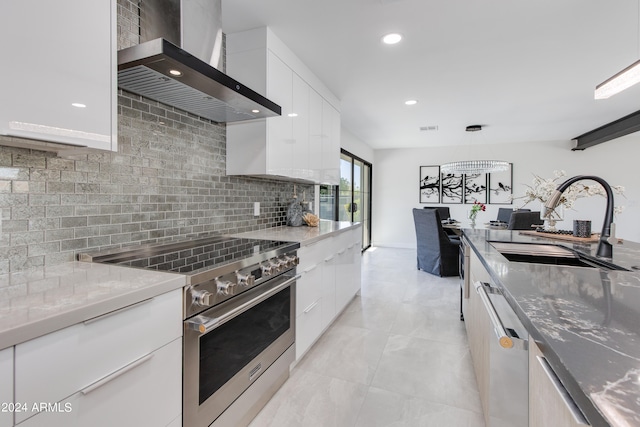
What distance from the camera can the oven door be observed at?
1.17m

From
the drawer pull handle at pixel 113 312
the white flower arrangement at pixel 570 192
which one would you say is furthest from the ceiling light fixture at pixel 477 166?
the drawer pull handle at pixel 113 312

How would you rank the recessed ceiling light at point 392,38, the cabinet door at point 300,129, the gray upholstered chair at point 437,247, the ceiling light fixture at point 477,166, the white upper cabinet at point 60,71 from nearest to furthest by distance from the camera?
the white upper cabinet at point 60,71, the recessed ceiling light at point 392,38, the cabinet door at point 300,129, the gray upholstered chair at point 437,247, the ceiling light fixture at point 477,166

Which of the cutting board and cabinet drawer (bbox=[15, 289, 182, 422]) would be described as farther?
the cutting board

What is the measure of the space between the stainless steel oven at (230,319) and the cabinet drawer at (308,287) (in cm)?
10

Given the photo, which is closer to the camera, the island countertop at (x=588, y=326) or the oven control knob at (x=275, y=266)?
the island countertop at (x=588, y=326)

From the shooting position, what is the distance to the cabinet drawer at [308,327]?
2.03m

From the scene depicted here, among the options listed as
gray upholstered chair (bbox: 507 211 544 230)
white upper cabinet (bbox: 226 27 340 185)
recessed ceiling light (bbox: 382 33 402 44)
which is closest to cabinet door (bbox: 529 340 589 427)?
white upper cabinet (bbox: 226 27 340 185)

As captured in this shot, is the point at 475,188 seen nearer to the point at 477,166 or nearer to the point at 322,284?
the point at 477,166

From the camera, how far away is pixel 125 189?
5.09 ft

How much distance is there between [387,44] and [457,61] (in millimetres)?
742

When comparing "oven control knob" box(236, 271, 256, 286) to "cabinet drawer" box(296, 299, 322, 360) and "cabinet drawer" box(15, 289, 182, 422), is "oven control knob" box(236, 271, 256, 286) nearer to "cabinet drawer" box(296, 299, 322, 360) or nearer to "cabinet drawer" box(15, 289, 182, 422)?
"cabinet drawer" box(15, 289, 182, 422)

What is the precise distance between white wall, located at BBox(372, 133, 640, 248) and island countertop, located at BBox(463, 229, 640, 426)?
5.10 m

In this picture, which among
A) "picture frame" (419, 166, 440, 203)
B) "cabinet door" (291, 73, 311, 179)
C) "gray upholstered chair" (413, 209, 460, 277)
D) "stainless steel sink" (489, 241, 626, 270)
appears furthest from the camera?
"picture frame" (419, 166, 440, 203)

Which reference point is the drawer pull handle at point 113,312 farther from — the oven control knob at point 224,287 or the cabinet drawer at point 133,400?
the oven control knob at point 224,287
